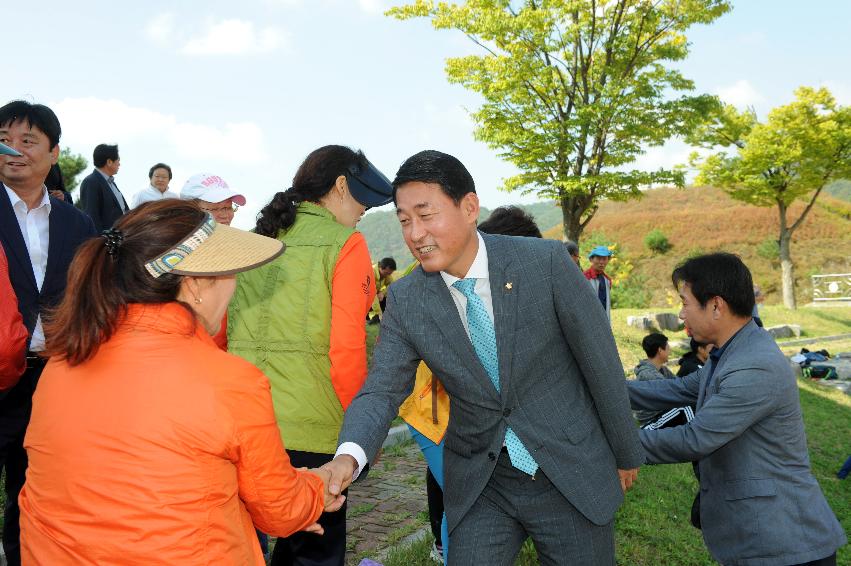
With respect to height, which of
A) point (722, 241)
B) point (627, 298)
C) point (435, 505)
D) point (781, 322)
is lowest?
point (781, 322)

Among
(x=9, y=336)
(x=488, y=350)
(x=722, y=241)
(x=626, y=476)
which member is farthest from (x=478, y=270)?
(x=722, y=241)

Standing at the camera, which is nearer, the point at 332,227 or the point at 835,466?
the point at 332,227

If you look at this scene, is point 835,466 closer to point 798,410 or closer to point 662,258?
point 798,410

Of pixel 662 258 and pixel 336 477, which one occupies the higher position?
pixel 336 477

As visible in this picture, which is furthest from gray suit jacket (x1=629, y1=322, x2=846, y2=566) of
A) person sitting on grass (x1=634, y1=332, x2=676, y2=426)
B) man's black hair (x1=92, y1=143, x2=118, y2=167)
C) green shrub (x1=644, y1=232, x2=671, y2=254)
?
green shrub (x1=644, y1=232, x2=671, y2=254)

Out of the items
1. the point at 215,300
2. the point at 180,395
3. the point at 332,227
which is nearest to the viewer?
the point at 180,395

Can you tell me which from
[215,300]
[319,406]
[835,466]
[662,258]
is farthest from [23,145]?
[662,258]

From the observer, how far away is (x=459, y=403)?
279 centimetres

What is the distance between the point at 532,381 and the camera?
267 cm

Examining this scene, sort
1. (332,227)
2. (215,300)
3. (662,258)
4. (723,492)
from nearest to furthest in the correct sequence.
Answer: (215,300)
(723,492)
(332,227)
(662,258)

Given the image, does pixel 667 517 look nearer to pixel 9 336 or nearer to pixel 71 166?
pixel 9 336

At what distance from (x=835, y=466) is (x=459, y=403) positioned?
742 centimetres

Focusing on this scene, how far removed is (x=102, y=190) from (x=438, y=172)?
625 centimetres

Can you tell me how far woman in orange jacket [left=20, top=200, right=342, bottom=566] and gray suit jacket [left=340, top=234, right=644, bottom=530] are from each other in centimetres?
87
